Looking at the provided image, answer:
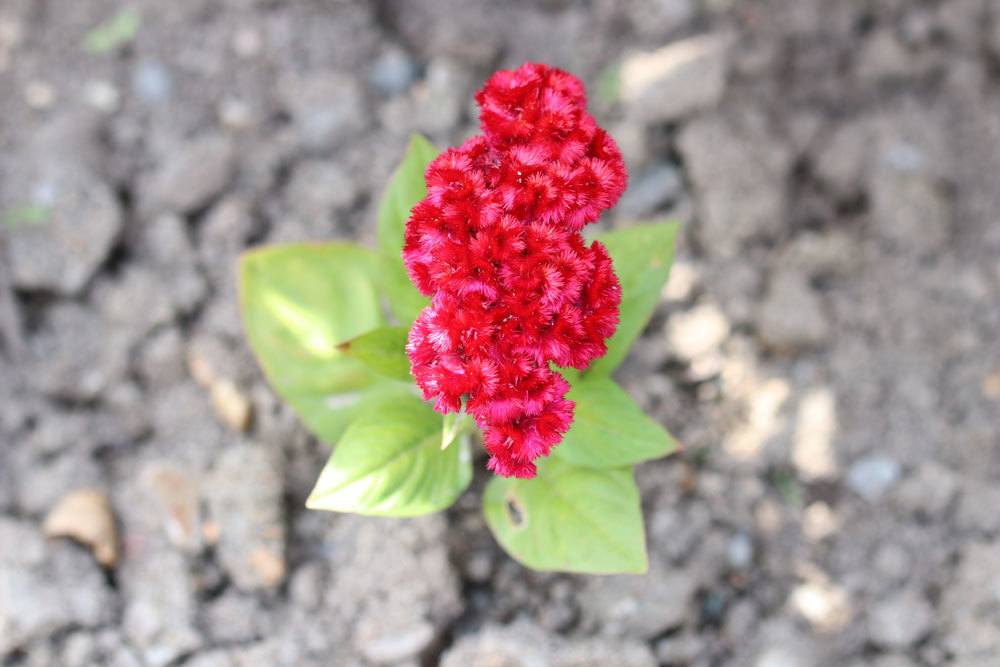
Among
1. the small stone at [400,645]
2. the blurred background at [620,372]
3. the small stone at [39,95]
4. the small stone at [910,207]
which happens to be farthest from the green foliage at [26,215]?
the small stone at [910,207]

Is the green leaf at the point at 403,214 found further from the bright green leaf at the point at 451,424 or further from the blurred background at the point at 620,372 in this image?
the blurred background at the point at 620,372

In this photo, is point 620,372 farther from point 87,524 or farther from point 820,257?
point 87,524

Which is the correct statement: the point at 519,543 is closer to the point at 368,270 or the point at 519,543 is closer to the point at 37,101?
the point at 368,270

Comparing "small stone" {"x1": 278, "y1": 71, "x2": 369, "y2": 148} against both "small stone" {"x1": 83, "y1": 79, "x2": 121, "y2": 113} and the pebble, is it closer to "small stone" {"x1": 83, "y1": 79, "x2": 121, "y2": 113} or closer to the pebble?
"small stone" {"x1": 83, "y1": 79, "x2": 121, "y2": 113}

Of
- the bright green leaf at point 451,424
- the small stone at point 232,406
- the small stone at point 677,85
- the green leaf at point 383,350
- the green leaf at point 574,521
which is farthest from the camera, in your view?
the small stone at point 677,85

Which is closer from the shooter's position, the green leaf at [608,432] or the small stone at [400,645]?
the green leaf at [608,432]

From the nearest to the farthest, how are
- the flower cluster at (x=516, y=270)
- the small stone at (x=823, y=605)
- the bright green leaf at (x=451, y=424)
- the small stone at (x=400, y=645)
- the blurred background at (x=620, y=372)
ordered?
1. the flower cluster at (x=516, y=270)
2. the bright green leaf at (x=451, y=424)
3. the small stone at (x=400, y=645)
4. the blurred background at (x=620, y=372)
5. the small stone at (x=823, y=605)
